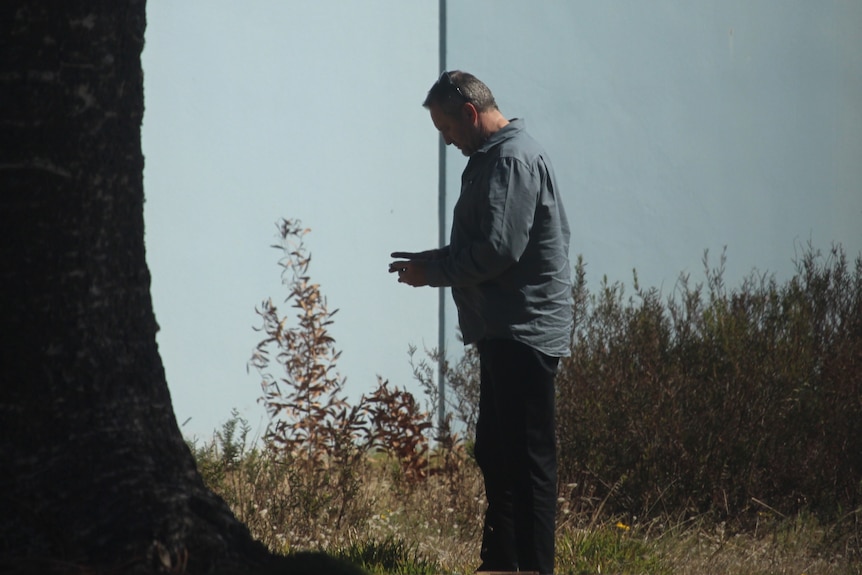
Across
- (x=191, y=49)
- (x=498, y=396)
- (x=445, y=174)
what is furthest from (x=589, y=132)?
(x=498, y=396)

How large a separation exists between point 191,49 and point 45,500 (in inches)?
151

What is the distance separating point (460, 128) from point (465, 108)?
76mm

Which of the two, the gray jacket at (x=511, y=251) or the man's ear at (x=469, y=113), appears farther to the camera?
the man's ear at (x=469, y=113)

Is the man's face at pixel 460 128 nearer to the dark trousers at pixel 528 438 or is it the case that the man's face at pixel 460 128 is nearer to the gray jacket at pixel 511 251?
the gray jacket at pixel 511 251

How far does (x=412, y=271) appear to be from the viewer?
362 cm

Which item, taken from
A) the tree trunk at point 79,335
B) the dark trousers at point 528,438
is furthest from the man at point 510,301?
the tree trunk at point 79,335

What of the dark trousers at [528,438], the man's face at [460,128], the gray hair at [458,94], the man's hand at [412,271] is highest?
the gray hair at [458,94]

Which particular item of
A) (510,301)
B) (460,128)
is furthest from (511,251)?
(460,128)

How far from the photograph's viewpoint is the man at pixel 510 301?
133 inches

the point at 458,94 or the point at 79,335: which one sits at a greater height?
the point at 458,94

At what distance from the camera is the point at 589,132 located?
21.0 ft

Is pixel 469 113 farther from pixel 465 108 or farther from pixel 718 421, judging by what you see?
pixel 718 421

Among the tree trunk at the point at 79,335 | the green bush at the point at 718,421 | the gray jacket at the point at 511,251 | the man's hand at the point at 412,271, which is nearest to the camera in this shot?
the tree trunk at the point at 79,335

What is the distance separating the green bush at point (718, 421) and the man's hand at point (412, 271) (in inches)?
64.3
